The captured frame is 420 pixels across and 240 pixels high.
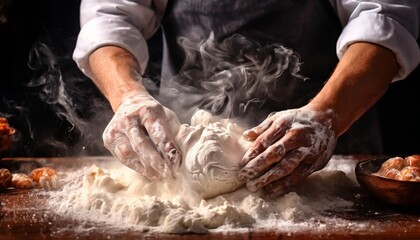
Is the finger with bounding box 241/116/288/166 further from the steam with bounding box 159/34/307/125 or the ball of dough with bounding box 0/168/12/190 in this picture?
the ball of dough with bounding box 0/168/12/190

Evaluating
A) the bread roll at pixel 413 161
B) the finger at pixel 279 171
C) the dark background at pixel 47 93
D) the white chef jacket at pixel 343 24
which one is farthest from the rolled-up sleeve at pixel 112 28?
the bread roll at pixel 413 161

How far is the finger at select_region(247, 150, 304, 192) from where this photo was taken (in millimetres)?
1885

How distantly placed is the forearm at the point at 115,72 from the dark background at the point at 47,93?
0.67 meters

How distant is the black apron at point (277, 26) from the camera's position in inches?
105

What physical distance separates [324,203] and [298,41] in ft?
3.21

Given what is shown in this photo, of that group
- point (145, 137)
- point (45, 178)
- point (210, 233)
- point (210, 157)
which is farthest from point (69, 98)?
point (210, 233)

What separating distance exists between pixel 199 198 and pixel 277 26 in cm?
108

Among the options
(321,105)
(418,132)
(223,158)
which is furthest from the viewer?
(418,132)

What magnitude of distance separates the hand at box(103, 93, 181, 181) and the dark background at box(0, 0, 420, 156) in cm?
112

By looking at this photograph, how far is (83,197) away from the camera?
192 centimetres

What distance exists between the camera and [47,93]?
324 centimetres

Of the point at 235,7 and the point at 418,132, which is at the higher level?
the point at 235,7

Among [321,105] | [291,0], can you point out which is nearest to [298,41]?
[291,0]

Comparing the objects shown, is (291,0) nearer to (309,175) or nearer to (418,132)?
(309,175)
